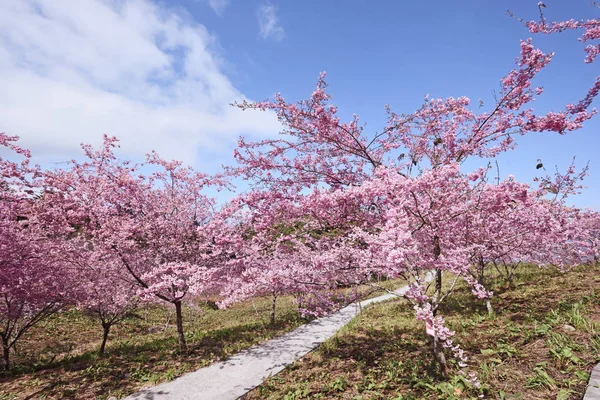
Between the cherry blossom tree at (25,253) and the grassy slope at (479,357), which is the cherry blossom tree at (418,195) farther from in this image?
the cherry blossom tree at (25,253)

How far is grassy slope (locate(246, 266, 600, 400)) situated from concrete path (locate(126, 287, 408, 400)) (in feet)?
1.32

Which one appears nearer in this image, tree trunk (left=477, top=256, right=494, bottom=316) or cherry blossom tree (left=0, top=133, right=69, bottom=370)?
cherry blossom tree (left=0, top=133, right=69, bottom=370)

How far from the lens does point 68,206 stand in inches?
296

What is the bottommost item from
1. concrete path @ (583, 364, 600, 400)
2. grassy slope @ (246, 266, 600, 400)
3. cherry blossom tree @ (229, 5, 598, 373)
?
grassy slope @ (246, 266, 600, 400)

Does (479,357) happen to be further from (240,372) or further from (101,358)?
(101,358)

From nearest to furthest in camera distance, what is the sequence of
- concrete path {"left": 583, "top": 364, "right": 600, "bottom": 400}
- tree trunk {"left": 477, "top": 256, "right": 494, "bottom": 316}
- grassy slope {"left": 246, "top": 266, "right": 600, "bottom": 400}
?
1. concrete path {"left": 583, "top": 364, "right": 600, "bottom": 400}
2. grassy slope {"left": 246, "top": 266, "right": 600, "bottom": 400}
3. tree trunk {"left": 477, "top": 256, "right": 494, "bottom": 316}

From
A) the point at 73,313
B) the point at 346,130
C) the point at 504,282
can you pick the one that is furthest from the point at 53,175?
the point at 504,282

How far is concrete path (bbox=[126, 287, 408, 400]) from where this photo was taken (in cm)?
618

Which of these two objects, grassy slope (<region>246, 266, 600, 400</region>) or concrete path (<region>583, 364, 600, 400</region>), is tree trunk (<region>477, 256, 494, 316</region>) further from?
concrete path (<region>583, 364, 600, 400</region>)

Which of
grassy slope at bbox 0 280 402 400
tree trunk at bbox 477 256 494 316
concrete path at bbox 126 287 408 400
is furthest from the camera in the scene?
tree trunk at bbox 477 256 494 316

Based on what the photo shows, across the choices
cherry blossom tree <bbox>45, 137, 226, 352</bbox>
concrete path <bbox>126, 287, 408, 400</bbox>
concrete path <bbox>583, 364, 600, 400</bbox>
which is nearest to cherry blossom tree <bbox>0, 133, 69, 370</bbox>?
cherry blossom tree <bbox>45, 137, 226, 352</bbox>

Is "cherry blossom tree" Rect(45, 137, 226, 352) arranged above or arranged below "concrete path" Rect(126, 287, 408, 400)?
above

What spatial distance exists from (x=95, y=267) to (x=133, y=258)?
104 centimetres

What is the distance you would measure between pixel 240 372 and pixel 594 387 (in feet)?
20.3
